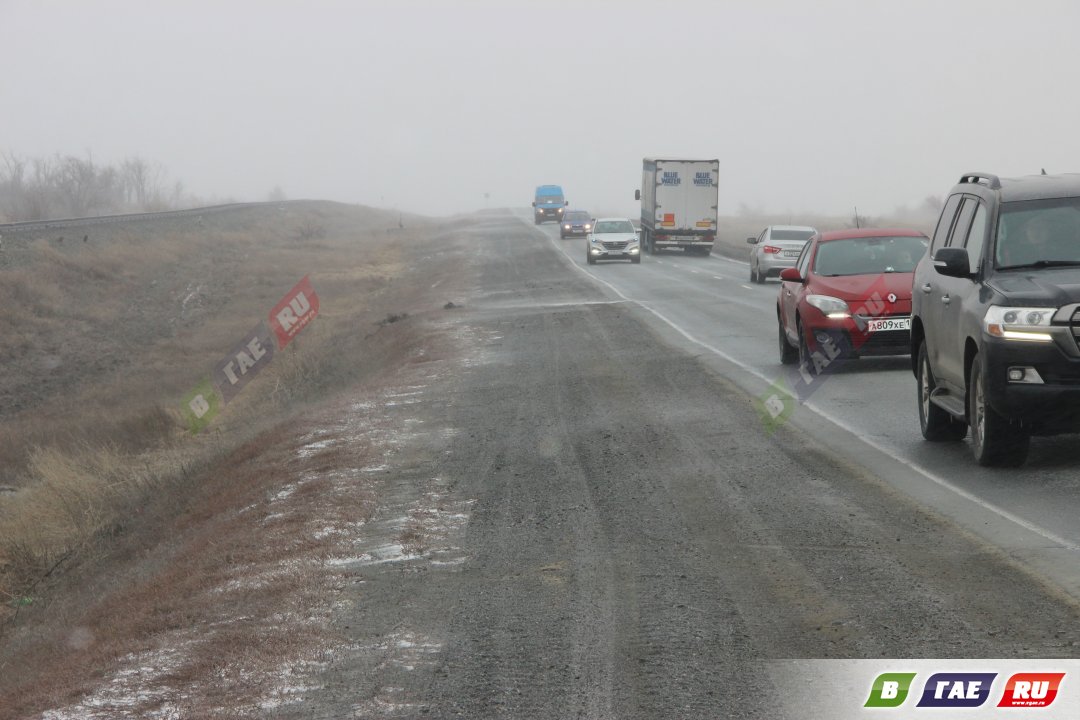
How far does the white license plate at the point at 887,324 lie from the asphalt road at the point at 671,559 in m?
0.59

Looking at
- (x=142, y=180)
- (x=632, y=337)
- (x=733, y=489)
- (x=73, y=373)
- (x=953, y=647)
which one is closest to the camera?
(x=953, y=647)

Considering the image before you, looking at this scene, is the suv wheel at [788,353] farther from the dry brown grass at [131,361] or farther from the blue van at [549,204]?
the blue van at [549,204]

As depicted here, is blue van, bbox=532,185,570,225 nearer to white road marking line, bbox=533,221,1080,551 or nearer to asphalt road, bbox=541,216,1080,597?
asphalt road, bbox=541,216,1080,597

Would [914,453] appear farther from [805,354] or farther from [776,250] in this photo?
[776,250]

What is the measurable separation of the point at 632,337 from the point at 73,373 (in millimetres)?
16004

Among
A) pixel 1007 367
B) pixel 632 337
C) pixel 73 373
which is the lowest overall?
pixel 73 373

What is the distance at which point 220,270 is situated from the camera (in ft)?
167

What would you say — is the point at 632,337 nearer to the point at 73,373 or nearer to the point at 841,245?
the point at 841,245

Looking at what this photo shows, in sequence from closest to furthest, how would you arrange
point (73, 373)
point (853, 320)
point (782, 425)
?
point (782, 425), point (853, 320), point (73, 373)

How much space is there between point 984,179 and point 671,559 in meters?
4.76

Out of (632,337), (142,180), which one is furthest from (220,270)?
(142,180)

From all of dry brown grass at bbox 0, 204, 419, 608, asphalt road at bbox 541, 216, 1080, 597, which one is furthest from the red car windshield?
dry brown grass at bbox 0, 204, 419, 608

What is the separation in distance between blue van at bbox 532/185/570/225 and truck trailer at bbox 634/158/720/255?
38.0 metres

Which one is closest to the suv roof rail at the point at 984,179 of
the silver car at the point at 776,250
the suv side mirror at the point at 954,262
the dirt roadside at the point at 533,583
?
the suv side mirror at the point at 954,262
